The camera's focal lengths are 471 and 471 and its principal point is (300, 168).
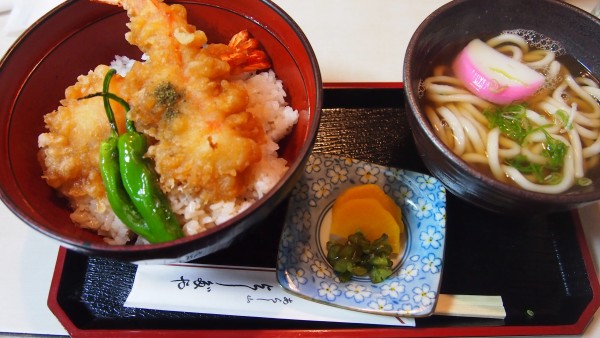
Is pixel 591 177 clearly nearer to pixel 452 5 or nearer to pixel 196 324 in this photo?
pixel 452 5

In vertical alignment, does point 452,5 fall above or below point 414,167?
above

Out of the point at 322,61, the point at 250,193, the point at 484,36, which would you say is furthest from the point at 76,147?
the point at 484,36

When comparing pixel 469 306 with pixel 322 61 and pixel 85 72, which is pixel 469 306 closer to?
pixel 322 61

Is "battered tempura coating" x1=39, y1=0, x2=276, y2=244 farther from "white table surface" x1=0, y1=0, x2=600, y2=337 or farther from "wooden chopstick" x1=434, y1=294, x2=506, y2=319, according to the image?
"wooden chopstick" x1=434, y1=294, x2=506, y2=319

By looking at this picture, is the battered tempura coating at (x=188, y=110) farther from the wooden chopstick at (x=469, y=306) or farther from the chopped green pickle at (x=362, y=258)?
the wooden chopstick at (x=469, y=306)

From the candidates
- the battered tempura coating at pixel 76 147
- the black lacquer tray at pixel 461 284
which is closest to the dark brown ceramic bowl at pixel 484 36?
the black lacquer tray at pixel 461 284

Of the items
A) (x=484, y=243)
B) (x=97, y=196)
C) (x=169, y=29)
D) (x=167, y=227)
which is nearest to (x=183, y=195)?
(x=167, y=227)
